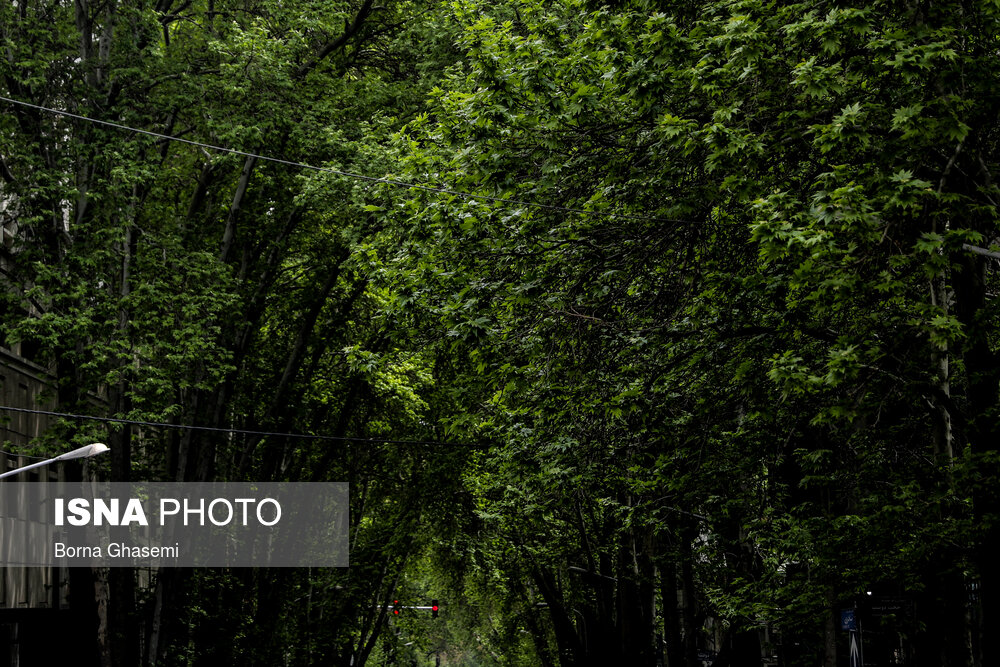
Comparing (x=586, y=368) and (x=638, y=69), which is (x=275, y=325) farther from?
(x=638, y=69)

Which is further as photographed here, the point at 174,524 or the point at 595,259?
the point at 174,524

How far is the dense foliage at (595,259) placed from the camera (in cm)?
1090

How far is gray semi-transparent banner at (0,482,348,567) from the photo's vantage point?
21672 millimetres

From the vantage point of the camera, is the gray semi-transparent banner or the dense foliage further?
the gray semi-transparent banner

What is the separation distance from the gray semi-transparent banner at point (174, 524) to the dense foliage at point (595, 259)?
0.66m

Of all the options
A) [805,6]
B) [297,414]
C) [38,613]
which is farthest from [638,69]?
[38,613]

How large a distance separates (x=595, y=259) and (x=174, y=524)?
13.6 meters

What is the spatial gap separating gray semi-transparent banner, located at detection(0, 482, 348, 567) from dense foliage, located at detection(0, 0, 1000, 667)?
656mm

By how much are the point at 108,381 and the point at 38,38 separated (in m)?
5.83

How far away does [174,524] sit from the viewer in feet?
76.7

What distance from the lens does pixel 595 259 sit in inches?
510

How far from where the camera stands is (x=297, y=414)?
28484mm

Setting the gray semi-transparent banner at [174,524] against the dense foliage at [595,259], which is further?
the gray semi-transparent banner at [174,524]

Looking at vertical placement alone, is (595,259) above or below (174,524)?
above
